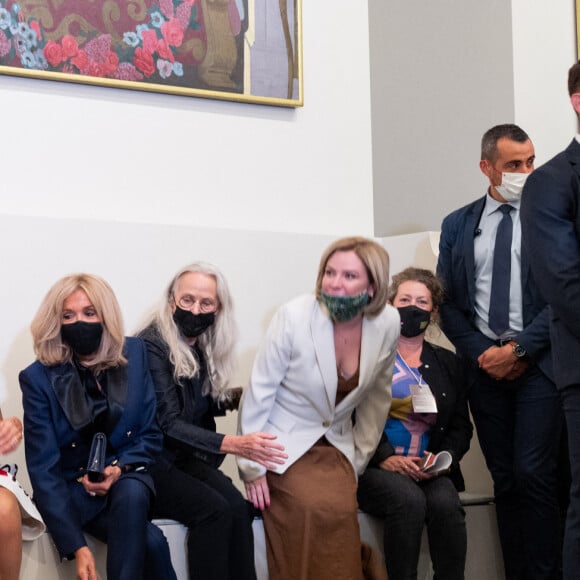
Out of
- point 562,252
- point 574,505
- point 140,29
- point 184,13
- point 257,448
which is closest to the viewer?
point 574,505

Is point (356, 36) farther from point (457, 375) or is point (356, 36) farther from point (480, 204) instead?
point (457, 375)

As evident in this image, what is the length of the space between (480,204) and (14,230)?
1876 mm

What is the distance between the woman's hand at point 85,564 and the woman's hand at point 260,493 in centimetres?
64

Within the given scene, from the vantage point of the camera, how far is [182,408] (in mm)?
3867

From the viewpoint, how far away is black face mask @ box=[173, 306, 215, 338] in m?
3.89

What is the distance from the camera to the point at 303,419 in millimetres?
3855

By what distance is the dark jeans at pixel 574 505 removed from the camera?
2.75 meters

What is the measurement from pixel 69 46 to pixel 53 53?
0.09 metres

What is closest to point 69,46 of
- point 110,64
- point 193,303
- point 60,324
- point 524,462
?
point 110,64

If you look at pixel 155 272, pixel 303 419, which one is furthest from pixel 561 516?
pixel 155 272

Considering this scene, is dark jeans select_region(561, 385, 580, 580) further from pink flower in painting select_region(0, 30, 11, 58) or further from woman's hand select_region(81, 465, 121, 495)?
pink flower in painting select_region(0, 30, 11, 58)

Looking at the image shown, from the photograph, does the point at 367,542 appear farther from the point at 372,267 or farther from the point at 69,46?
the point at 69,46

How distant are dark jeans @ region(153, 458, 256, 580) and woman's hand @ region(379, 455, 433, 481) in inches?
24.9

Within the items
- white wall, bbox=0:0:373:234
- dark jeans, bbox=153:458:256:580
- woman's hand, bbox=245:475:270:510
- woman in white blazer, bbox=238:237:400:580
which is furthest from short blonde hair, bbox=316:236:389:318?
white wall, bbox=0:0:373:234
